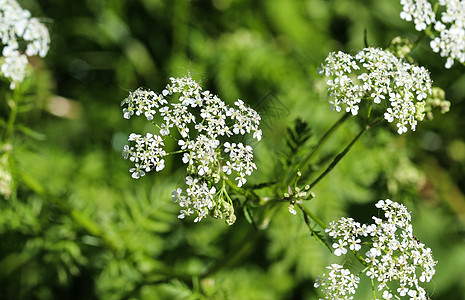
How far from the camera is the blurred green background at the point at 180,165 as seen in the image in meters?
3.98

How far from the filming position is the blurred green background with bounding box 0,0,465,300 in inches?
157

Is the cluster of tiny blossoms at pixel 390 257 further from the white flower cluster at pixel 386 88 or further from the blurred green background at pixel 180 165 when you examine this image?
the blurred green background at pixel 180 165

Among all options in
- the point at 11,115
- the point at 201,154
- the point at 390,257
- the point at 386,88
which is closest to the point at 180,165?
the point at 11,115

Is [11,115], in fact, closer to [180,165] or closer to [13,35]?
[13,35]

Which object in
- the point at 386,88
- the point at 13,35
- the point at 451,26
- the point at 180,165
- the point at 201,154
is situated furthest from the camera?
the point at 180,165

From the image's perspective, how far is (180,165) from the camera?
5316mm

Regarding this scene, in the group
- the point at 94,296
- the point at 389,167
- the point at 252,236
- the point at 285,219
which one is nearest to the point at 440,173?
the point at 389,167

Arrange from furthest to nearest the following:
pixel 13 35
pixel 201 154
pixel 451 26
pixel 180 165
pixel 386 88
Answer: pixel 180 165 → pixel 13 35 → pixel 451 26 → pixel 386 88 → pixel 201 154

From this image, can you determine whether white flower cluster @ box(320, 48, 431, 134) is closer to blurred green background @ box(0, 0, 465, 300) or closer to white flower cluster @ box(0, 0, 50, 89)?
blurred green background @ box(0, 0, 465, 300)

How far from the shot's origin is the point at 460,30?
2965 mm

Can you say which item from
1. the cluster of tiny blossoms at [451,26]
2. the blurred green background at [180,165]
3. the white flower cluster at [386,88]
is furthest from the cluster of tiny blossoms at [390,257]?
the cluster of tiny blossoms at [451,26]

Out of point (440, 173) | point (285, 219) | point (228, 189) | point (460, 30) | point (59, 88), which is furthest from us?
point (59, 88)

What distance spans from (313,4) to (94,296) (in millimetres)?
4511

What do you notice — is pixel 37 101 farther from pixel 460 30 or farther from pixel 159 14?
pixel 460 30
